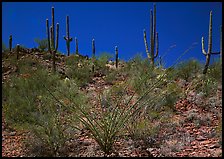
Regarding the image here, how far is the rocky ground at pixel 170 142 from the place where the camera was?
6113 millimetres

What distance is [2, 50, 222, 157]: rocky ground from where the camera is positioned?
20.1 ft

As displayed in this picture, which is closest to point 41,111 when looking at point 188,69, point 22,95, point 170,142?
point 22,95

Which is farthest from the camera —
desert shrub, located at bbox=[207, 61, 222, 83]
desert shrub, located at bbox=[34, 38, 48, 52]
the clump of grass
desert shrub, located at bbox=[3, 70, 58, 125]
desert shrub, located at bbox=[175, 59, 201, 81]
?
desert shrub, located at bbox=[34, 38, 48, 52]

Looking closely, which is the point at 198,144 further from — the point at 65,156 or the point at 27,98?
the point at 27,98

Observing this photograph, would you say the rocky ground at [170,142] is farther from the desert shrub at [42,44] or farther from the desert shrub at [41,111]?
the desert shrub at [42,44]

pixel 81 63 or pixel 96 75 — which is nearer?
pixel 96 75

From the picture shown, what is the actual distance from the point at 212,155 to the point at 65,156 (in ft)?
8.99

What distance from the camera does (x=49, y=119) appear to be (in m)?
6.85

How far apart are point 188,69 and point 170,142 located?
6234 millimetres

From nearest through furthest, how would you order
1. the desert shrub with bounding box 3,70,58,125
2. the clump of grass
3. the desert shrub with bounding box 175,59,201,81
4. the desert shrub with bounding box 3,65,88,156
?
the desert shrub with bounding box 3,65,88,156 → the desert shrub with bounding box 3,70,58,125 → the desert shrub with bounding box 175,59,201,81 → the clump of grass

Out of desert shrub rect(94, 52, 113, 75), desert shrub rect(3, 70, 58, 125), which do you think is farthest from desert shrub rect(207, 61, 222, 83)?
desert shrub rect(3, 70, 58, 125)

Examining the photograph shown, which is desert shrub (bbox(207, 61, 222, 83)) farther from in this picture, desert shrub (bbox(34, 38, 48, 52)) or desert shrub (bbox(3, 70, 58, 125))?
desert shrub (bbox(34, 38, 48, 52))

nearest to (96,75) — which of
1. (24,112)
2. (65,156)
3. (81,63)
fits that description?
(81,63)

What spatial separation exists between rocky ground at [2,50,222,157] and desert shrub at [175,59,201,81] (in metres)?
3.62
